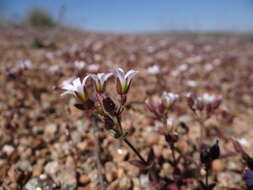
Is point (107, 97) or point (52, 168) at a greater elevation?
point (107, 97)

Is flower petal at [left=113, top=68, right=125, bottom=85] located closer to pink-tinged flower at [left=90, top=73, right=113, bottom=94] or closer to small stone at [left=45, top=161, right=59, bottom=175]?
pink-tinged flower at [left=90, top=73, right=113, bottom=94]

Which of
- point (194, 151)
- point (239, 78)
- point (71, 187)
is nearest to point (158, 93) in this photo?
point (194, 151)

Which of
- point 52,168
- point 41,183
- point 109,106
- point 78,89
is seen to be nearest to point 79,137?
point 52,168

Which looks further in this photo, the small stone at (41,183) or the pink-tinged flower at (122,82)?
the small stone at (41,183)

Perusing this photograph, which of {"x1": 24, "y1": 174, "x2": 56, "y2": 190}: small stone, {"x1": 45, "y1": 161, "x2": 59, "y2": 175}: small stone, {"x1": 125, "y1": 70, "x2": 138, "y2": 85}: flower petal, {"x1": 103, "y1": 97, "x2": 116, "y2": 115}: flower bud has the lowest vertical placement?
{"x1": 24, "y1": 174, "x2": 56, "y2": 190}: small stone

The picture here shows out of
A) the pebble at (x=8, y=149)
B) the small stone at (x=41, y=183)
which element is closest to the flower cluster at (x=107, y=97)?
the small stone at (x=41, y=183)

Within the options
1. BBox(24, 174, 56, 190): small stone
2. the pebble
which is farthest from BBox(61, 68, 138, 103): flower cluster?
the pebble

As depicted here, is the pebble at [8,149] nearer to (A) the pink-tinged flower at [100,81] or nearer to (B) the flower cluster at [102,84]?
(B) the flower cluster at [102,84]

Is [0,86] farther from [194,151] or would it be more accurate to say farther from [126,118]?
[194,151]

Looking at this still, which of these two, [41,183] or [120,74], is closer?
[120,74]

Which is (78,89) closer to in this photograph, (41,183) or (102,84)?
(102,84)

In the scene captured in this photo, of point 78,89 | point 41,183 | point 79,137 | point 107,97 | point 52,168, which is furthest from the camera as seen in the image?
point 79,137
